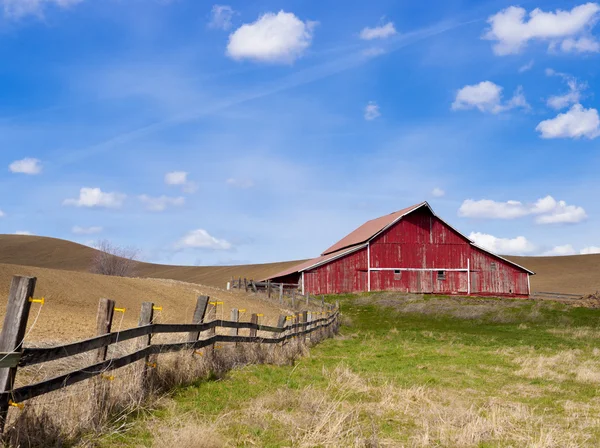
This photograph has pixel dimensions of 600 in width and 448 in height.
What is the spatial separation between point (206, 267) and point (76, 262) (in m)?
24.4

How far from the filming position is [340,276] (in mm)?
49688

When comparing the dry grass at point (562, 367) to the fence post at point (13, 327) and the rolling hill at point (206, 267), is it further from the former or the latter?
the rolling hill at point (206, 267)

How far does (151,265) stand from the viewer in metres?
131

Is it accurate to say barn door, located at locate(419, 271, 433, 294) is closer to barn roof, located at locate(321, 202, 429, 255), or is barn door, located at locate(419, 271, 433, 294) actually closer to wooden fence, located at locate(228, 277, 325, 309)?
barn roof, located at locate(321, 202, 429, 255)

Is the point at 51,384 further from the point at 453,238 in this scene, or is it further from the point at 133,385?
the point at 453,238

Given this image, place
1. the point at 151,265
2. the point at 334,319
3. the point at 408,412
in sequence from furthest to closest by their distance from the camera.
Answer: the point at 151,265
the point at 334,319
the point at 408,412

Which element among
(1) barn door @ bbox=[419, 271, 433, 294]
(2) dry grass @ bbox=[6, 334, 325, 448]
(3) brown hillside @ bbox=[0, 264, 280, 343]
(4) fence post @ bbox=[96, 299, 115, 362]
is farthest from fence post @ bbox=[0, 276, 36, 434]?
(1) barn door @ bbox=[419, 271, 433, 294]

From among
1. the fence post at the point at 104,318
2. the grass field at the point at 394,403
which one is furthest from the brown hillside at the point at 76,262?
the fence post at the point at 104,318

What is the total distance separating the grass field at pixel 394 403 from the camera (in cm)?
718

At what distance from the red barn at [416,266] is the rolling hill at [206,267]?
24184 mm

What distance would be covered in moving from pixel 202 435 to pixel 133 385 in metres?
2.13

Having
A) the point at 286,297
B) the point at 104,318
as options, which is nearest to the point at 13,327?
the point at 104,318

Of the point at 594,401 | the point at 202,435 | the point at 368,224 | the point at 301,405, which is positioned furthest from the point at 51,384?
the point at 368,224

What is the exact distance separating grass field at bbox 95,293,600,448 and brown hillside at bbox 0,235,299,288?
266 ft
